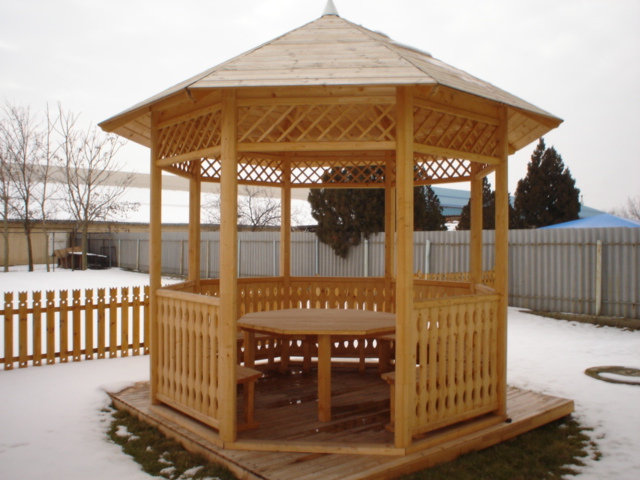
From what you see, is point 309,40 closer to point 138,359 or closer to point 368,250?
point 138,359

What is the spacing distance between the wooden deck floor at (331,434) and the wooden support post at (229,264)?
0.30 m

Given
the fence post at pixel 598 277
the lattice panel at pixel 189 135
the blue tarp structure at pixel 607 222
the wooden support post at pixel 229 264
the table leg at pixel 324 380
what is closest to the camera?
the wooden support post at pixel 229 264

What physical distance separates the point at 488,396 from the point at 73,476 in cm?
371

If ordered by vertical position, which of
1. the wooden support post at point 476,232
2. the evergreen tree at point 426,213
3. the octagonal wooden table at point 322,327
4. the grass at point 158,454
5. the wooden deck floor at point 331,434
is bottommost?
the grass at point 158,454

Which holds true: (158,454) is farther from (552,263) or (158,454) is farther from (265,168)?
(552,263)

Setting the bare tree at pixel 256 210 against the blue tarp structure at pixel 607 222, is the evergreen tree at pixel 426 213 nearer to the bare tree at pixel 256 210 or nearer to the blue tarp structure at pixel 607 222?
the blue tarp structure at pixel 607 222

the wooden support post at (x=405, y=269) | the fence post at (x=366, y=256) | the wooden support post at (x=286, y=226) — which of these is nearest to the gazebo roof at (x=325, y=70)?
the wooden support post at (x=405, y=269)

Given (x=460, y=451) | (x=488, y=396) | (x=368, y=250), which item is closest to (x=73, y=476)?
(x=460, y=451)

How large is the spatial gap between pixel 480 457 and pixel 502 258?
1864mm

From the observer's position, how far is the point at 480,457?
4332 mm

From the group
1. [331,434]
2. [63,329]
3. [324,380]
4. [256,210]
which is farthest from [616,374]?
[256,210]

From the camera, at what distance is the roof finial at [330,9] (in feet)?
19.1

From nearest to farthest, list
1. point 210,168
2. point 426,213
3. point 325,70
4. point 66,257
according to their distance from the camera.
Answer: point 325,70 → point 210,168 → point 426,213 → point 66,257

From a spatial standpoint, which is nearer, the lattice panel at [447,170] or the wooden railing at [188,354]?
the wooden railing at [188,354]
